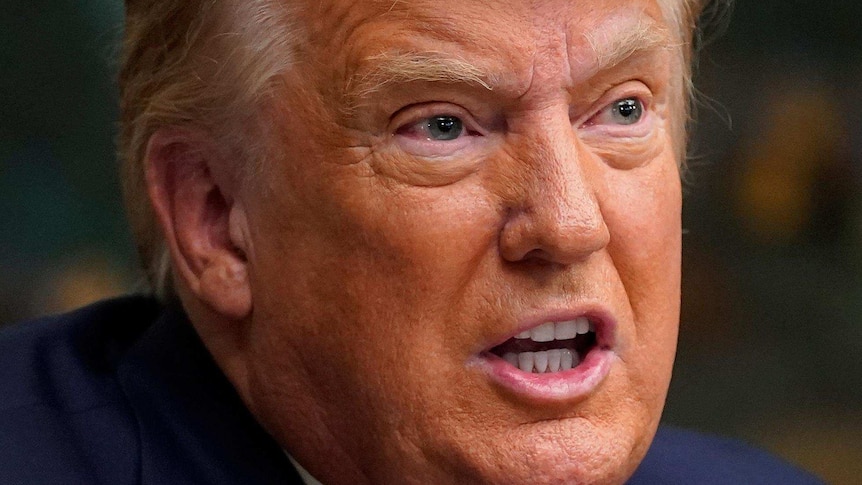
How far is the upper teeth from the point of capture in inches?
59.4

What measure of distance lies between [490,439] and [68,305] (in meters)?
1.40

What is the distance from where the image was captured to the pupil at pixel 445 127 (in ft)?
4.96

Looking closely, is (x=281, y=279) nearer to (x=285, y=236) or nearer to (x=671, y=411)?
(x=285, y=236)

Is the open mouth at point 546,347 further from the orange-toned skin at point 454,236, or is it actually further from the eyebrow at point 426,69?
the eyebrow at point 426,69

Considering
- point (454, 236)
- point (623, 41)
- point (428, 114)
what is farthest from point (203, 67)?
point (623, 41)

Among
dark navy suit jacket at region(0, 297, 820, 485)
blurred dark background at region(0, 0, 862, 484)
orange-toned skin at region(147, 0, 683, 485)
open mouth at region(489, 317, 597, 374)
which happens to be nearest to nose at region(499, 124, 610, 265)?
orange-toned skin at region(147, 0, 683, 485)

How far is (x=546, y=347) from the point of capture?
5.09 feet

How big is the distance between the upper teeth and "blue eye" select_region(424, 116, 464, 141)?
28cm

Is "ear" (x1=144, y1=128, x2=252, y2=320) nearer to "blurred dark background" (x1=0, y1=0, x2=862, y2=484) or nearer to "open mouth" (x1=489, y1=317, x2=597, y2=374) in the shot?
"open mouth" (x1=489, y1=317, x2=597, y2=374)

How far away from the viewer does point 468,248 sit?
4.82ft

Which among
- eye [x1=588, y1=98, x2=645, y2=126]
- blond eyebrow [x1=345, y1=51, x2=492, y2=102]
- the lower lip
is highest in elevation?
eye [x1=588, y1=98, x2=645, y2=126]

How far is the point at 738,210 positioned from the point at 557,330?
1.49 metres

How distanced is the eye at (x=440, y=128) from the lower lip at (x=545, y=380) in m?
0.30

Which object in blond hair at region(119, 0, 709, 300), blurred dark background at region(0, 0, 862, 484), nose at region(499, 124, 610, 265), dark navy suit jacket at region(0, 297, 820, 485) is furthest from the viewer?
blurred dark background at region(0, 0, 862, 484)
